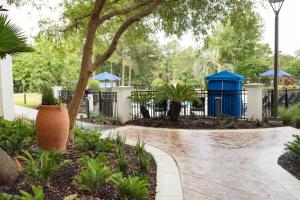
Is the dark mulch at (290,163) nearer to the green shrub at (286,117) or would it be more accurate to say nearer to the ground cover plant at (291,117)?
the ground cover plant at (291,117)

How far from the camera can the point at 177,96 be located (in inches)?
448

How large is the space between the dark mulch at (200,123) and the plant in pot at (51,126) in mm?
5443

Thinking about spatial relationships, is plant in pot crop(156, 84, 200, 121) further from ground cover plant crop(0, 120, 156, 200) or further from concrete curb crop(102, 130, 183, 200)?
ground cover plant crop(0, 120, 156, 200)

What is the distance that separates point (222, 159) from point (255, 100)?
533 cm

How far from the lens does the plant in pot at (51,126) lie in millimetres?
5973

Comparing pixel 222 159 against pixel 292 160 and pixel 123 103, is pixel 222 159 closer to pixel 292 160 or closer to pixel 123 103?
pixel 292 160

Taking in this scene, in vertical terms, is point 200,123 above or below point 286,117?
below

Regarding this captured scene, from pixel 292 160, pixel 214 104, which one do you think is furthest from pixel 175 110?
pixel 292 160

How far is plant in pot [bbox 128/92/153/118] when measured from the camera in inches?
470

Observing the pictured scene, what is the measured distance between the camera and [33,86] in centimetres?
2378

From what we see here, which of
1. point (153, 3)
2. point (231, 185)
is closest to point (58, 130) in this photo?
point (231, 185)

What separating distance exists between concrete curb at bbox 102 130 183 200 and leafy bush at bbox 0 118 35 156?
218 centimetres

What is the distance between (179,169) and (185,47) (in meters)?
51.8

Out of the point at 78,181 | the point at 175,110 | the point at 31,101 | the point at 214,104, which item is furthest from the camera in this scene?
the point at 31,101
